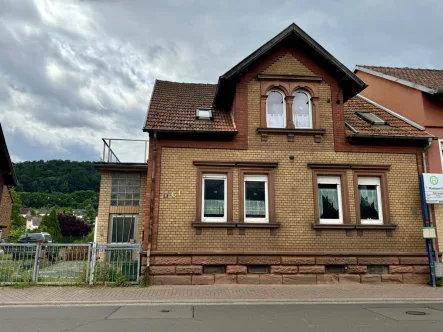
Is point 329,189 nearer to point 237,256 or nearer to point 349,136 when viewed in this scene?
point 349,136

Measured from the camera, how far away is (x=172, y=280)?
10.8 meters

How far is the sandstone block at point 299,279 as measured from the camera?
1118 centimetres

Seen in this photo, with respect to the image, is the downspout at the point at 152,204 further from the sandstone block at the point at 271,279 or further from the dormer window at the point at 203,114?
the sandstone block at the point at 271,279

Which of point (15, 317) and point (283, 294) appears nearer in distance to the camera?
point (15, 317)

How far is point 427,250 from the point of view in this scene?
38.2 feet

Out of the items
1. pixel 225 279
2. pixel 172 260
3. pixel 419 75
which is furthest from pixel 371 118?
pixel 172 260

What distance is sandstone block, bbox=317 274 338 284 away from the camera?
11273 millimetres

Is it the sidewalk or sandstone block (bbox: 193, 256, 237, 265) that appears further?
sandstone block (bbox: 193, 256, 237, 265)

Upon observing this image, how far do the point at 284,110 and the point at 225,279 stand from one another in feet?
20.3

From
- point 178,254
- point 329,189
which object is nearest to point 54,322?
point 178,254

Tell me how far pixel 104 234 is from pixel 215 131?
6896 mm

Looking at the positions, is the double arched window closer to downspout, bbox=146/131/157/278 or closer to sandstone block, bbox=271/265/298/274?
downspout, bbox=146/131/157/278

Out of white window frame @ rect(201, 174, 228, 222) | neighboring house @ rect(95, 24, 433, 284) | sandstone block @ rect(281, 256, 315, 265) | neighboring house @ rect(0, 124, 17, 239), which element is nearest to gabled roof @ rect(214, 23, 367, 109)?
neighboring house @ rect(95, 24, 433, 284)

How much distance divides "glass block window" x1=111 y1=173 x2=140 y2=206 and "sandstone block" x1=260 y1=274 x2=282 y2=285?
6.46m
